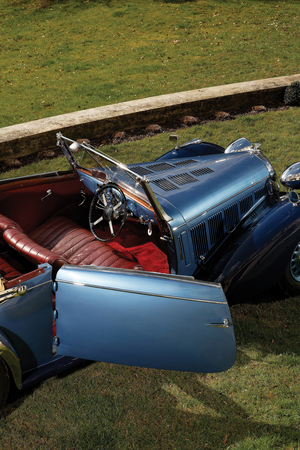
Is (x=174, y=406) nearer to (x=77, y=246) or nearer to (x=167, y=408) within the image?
(x=167, y=408)

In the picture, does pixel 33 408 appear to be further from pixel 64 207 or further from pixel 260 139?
pixel 260 139

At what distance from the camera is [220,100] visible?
853cm

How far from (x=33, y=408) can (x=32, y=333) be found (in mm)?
785

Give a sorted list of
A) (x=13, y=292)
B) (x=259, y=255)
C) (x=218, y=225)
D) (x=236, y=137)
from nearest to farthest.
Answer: (x=13, y=292) < (x=259, y=255) < (x=218, y=225) < (x=236, y=137)

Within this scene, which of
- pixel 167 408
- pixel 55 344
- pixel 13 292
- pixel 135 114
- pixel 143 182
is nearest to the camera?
pixel 13 292

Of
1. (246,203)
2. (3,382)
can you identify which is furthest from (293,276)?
(3,382)

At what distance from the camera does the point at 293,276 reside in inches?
159

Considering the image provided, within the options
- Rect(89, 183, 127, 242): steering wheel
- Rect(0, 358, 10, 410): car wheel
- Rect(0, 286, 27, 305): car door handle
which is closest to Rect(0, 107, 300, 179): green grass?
Rect(89, 183, 127, 242): steering wheel

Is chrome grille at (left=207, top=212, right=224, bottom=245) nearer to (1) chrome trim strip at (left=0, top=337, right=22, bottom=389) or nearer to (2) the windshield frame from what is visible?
(2) the windshield frame

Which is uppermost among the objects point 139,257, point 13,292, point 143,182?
point 143,182

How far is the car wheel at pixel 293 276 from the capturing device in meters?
3.95

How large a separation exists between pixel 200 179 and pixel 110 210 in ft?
3.58

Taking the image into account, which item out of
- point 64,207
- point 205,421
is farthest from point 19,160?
point 205,421

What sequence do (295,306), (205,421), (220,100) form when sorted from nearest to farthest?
(205,421) → (295,306) → (220,100)
